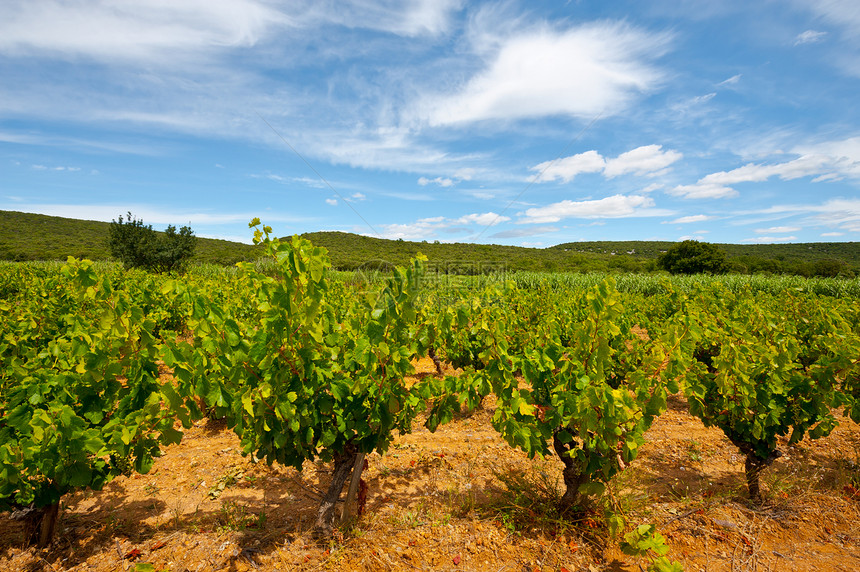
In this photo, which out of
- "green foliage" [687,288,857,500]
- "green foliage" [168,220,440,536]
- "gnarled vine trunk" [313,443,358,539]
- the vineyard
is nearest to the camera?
"green foliage" [168,220,440,536]

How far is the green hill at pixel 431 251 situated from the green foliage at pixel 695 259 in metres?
3.02

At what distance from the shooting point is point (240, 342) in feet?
8.76

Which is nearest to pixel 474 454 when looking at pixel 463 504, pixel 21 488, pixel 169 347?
pixel 463 504

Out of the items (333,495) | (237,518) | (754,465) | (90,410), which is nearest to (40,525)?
(90,410)

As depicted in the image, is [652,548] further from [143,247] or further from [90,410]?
[143,247]

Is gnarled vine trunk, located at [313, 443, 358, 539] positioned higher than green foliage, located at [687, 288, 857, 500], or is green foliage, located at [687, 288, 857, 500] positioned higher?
green foliage, located at [687, 288, 857, 500]

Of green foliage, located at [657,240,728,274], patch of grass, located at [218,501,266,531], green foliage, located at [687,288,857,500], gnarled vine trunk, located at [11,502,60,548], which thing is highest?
green foliage, located at [657,240,728,274]

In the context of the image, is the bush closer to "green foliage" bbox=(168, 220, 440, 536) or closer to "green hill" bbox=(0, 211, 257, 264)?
"green hill" bbox=(0, 211, 257, 264)

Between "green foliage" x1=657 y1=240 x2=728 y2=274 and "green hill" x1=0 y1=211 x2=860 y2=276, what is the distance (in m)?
3.02

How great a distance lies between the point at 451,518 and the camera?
3523 mm

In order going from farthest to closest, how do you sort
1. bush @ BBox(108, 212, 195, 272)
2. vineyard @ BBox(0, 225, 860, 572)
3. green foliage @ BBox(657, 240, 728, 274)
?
green foliage @ BBox(657, 240, 728, 274) → bush @ BBox(108, 212, 195, 272) → vineyard @ BBox(0, 225, 860, 572)

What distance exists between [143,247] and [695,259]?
63797 mm

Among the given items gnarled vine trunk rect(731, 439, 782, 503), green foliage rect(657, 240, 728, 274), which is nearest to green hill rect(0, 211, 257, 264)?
gnarled vine trunk rect(731, 439, 782, 503)

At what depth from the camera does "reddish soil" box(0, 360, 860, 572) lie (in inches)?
119
